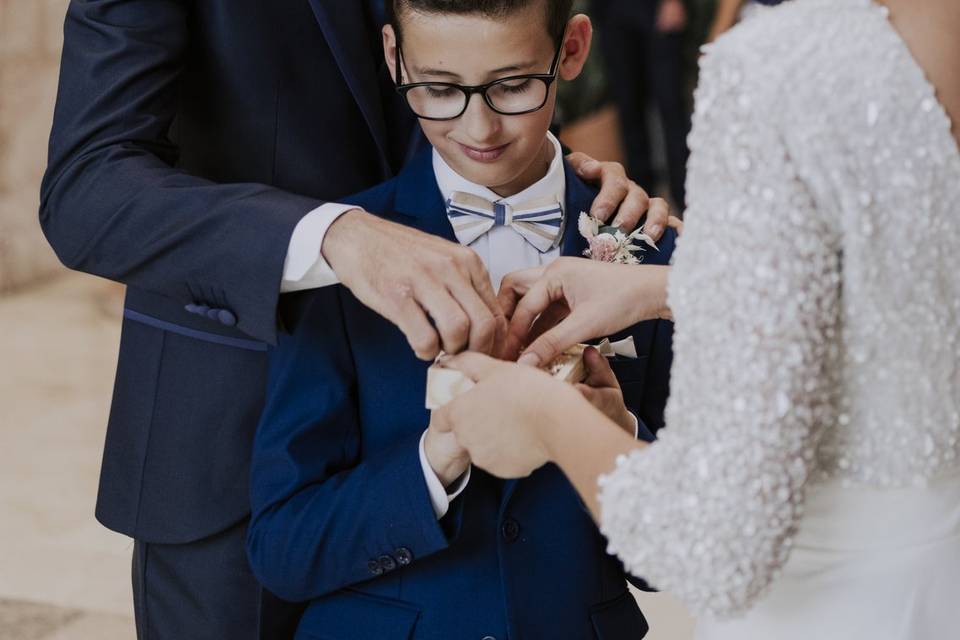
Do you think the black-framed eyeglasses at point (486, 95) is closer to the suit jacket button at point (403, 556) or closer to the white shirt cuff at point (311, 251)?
the white shirt cuff at point (311, 251)

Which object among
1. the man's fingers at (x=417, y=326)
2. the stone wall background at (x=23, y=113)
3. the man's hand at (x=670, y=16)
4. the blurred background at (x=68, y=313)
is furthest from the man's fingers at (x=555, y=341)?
the man's hand at (x=670, y=16)

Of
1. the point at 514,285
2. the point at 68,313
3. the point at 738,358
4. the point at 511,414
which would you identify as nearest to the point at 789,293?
the point at 738,358

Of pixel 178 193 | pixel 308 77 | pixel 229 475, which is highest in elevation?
pixel 308 77

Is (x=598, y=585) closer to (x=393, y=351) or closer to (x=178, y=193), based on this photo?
(x=393, y=351)

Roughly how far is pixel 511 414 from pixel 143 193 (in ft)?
2.04

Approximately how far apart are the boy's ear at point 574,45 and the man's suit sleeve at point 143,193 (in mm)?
456

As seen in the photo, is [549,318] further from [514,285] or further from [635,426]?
[635,426]

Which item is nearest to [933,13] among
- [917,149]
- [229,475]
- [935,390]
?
[917,149]

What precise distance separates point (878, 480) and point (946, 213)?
25cm

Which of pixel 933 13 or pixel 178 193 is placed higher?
pixel 933 13

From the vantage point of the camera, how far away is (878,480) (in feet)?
3.85

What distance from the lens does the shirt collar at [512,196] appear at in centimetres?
171

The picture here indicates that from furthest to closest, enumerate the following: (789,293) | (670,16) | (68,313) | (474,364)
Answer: (670,16) < (68,313) < (474,364) < (789,293)

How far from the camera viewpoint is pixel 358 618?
1.64 metres
